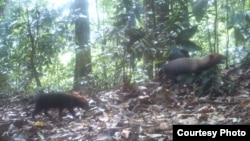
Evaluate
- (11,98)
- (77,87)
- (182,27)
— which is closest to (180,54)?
(182,27)

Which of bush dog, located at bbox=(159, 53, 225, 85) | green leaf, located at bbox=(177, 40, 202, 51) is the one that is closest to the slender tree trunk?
bush dog, located at bbox=(159, 53, 225, 85)

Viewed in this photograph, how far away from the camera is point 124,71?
6.96m

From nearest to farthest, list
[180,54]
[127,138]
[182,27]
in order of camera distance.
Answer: [127,138]
[180,54]
[182,27]

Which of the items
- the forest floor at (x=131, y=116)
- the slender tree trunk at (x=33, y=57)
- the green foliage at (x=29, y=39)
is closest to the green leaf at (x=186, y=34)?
the forest floor at (x=131, y=116)

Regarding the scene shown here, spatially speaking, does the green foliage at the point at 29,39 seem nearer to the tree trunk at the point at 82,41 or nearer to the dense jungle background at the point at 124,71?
the dense jungle background at the point at 124,71

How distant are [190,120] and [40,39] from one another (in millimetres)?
4630

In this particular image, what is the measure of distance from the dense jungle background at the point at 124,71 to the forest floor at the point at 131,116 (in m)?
0.01

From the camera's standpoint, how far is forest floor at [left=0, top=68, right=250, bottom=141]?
14.1 ft

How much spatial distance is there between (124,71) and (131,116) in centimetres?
196

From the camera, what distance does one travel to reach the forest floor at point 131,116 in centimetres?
430

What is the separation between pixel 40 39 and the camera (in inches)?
323

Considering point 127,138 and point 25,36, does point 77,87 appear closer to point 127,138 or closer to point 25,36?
point 25,36

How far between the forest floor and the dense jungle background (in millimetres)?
13

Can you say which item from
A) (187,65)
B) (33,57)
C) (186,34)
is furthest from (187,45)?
(33,57)
